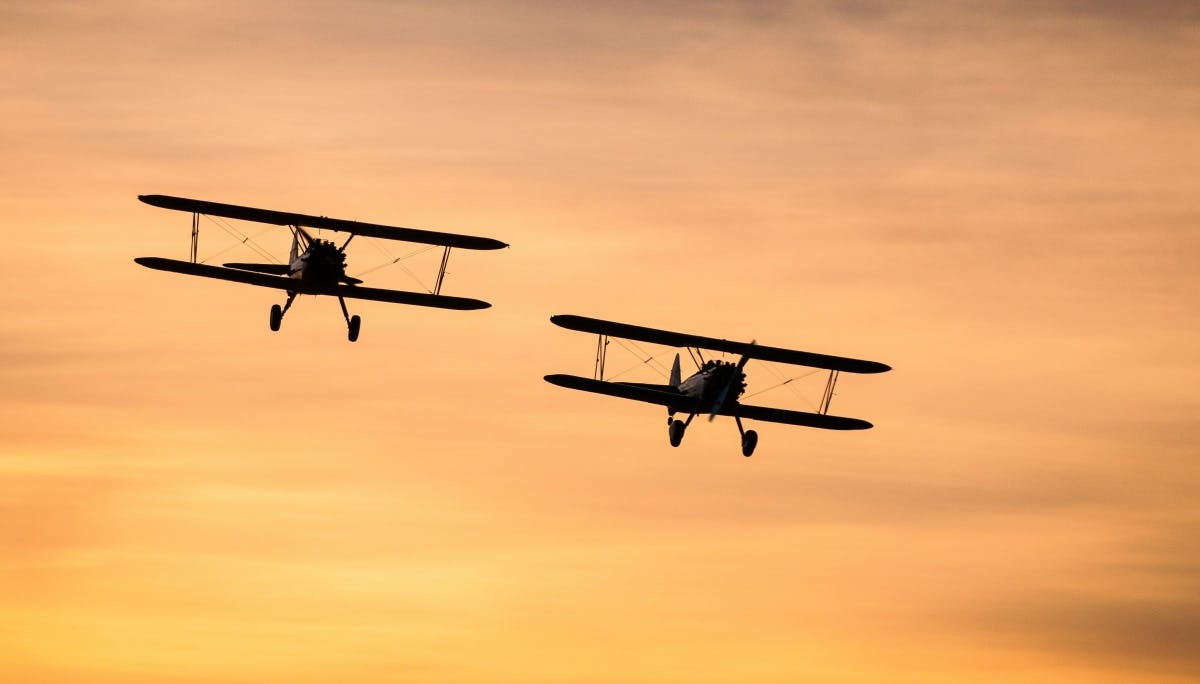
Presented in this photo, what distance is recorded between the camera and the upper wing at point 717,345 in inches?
2210

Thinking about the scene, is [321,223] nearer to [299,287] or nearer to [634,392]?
[299,287]

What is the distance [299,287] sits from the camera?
185 ft

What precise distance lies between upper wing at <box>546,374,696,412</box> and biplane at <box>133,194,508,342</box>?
378 centimetres

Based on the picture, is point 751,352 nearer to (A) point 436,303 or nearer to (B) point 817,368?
(B) point 817,368

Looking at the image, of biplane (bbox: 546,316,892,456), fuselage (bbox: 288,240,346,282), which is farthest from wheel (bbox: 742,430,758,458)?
fuselage (bbox: 288,240,346,282)

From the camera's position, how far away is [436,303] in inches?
2274

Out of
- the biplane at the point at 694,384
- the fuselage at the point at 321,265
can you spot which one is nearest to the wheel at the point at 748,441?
the biplane at the point at 694,384

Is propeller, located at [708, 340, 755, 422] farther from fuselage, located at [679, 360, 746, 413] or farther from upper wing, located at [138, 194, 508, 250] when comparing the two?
upper wing, located at [138, 194, 508, 250]

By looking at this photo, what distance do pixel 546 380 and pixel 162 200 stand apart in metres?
12.3

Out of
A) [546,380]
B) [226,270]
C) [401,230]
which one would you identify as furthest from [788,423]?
[226,270]

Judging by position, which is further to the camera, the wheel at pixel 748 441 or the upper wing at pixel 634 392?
the upper wing at pixel 634 392

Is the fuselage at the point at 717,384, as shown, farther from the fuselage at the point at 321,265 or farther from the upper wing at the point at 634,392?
the fuselage at the point at 321,265

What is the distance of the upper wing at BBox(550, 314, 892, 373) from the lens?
56125mm

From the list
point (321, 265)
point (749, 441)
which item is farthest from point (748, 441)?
point (321, 265)
